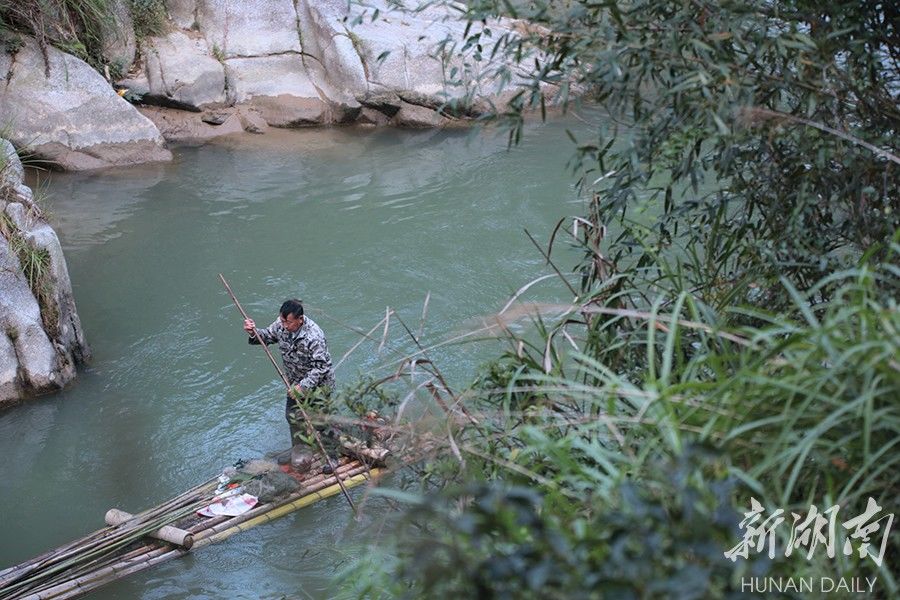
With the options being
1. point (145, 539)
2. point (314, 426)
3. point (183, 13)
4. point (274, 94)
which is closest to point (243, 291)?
point (145, 539)

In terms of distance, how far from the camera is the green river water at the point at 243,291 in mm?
6051

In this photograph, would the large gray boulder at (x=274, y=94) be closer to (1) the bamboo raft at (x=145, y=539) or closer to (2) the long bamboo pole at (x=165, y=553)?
(1) the bamboo raft at (x=145, y=539)

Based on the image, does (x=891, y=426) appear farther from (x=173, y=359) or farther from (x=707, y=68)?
(x=173, y=359)

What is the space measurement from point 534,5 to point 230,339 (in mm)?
5201

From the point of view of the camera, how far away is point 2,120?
1105cm

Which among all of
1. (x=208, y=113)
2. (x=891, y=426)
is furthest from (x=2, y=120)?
(x=891, y=426)

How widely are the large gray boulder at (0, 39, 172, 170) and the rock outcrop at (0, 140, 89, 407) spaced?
3.56 metres

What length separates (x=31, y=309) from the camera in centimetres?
745

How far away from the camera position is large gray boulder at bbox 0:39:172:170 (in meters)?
11.2

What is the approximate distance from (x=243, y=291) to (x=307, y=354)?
3001mm

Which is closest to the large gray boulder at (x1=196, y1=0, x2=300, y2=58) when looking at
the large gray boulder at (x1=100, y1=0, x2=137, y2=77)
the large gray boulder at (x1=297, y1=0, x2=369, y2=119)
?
the large gray boulder at (x1=297, y1=0, x2=369, y2=119)

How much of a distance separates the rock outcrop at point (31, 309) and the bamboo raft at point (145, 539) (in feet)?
7.10

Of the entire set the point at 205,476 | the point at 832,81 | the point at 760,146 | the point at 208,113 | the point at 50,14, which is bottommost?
the point at 205,476

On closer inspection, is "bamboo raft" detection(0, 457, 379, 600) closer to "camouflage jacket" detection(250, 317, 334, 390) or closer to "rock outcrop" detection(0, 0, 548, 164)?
"camouflage jacket" detection(250, 317, 334, 390)
